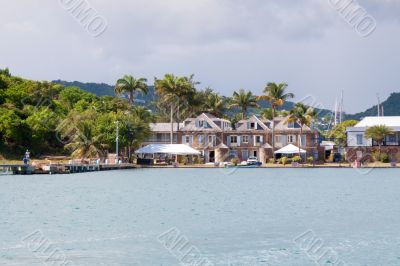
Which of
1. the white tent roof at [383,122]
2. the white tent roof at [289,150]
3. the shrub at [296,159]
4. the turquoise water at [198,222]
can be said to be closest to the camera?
the turquoise water at [198,222]

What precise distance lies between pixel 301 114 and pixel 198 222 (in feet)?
212

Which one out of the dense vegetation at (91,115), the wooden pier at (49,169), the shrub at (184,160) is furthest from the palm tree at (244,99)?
the wooden pier at (49,169)

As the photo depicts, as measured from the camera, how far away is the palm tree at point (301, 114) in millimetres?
100562

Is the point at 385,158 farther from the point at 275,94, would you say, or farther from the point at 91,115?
the point at 91,115

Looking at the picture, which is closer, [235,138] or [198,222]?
[198,222]

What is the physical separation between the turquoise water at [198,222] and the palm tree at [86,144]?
86.9ft

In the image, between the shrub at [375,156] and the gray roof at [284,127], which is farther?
the gray roof at [284,127]

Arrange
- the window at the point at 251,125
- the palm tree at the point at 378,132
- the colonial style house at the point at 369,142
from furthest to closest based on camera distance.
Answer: the window at the point at 251,125, the colonial style house at the point at 369,142, the palm tree at the point at 378,132

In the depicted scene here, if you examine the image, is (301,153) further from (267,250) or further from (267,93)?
(267,250)

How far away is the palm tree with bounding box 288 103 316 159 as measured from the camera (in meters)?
101

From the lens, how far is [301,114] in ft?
329

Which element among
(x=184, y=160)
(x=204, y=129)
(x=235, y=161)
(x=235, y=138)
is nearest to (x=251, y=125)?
(x=235, y=138)

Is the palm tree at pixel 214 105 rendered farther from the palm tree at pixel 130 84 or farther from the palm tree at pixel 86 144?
the palm tree at pixel 86 144

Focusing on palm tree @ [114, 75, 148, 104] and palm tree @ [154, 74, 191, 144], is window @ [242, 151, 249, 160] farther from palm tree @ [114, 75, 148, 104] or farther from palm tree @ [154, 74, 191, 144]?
palm tree @ [114, 75, 148, 104]
